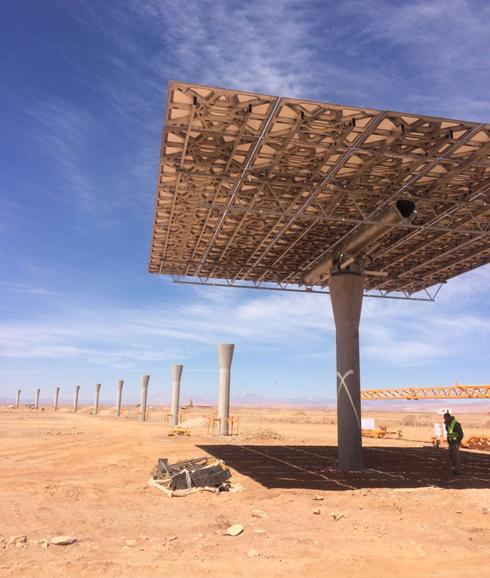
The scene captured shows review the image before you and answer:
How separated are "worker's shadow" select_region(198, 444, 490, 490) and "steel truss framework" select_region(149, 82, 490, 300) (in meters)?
8.05

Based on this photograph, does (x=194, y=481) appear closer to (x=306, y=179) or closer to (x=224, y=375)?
(x=306, y=179)

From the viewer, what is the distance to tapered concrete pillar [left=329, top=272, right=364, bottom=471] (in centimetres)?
1681

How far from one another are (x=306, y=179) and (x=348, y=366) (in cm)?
660

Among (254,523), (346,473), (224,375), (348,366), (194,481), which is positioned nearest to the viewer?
(254,523)

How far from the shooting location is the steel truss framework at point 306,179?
41.6 feet

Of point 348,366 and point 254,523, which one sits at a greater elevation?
point 348,366

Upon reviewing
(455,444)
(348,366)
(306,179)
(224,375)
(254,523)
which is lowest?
(254,523)

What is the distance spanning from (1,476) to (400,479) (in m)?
12.3

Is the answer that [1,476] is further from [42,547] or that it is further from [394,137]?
[394,137]

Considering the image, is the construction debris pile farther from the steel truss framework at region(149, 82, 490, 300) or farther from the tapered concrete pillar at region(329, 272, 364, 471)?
the steel truss framework at region(149, 82, 490, 300)

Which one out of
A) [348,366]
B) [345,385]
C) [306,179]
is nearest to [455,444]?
[345,385]

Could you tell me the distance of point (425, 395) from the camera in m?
40.5

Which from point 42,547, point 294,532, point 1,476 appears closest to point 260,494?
point 294,532

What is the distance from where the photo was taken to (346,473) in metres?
16.2
